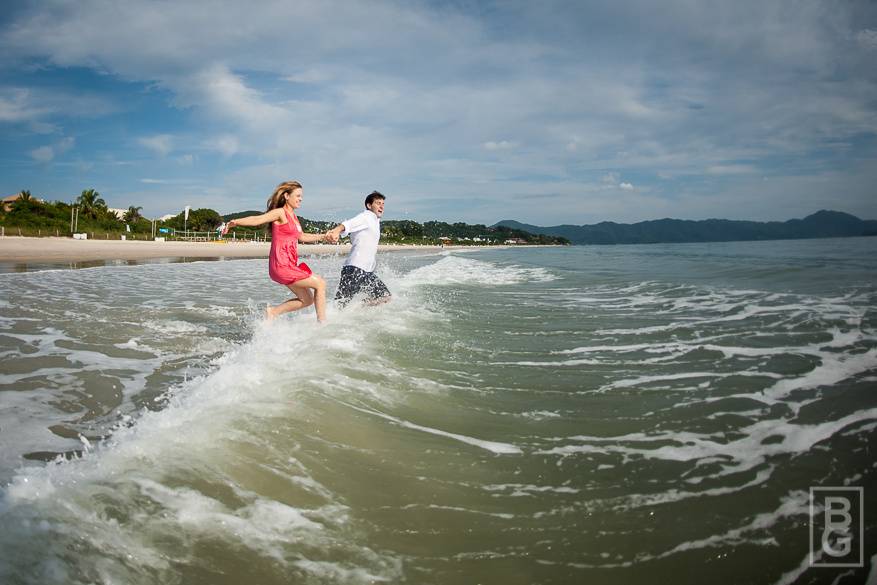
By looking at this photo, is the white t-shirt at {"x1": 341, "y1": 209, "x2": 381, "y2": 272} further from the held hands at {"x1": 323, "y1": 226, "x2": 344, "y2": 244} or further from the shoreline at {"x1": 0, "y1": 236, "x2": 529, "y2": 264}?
the shoreline at {"x1": 0, "y1": 236, "x2": 529, "y2": 264}

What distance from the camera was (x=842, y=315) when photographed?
7.79 metres

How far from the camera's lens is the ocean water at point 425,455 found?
1941 mm

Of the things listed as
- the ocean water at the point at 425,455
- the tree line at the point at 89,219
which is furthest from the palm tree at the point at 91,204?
the ocean water at the point at 425,455

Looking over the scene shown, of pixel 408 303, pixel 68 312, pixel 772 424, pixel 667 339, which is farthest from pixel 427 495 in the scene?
pixel 68 312

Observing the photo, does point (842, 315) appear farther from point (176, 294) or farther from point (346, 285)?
point (176, 294)

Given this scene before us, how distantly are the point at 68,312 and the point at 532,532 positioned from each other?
8.83 metres

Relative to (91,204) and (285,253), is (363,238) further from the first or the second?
(91,204)

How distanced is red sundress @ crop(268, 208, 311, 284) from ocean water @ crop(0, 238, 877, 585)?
758 mm

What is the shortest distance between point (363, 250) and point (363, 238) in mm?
203

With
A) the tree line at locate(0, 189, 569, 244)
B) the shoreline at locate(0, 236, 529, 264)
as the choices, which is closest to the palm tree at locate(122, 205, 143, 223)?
the tree line at locate(0, 189, 569, 244)

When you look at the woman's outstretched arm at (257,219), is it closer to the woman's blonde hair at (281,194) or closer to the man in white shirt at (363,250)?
the woman's blonde hair at (281,194)

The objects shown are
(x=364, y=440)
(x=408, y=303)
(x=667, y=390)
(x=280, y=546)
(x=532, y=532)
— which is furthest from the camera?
(x=408, y=303)

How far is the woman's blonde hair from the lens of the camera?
6156 mm

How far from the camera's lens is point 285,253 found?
6.14 m
